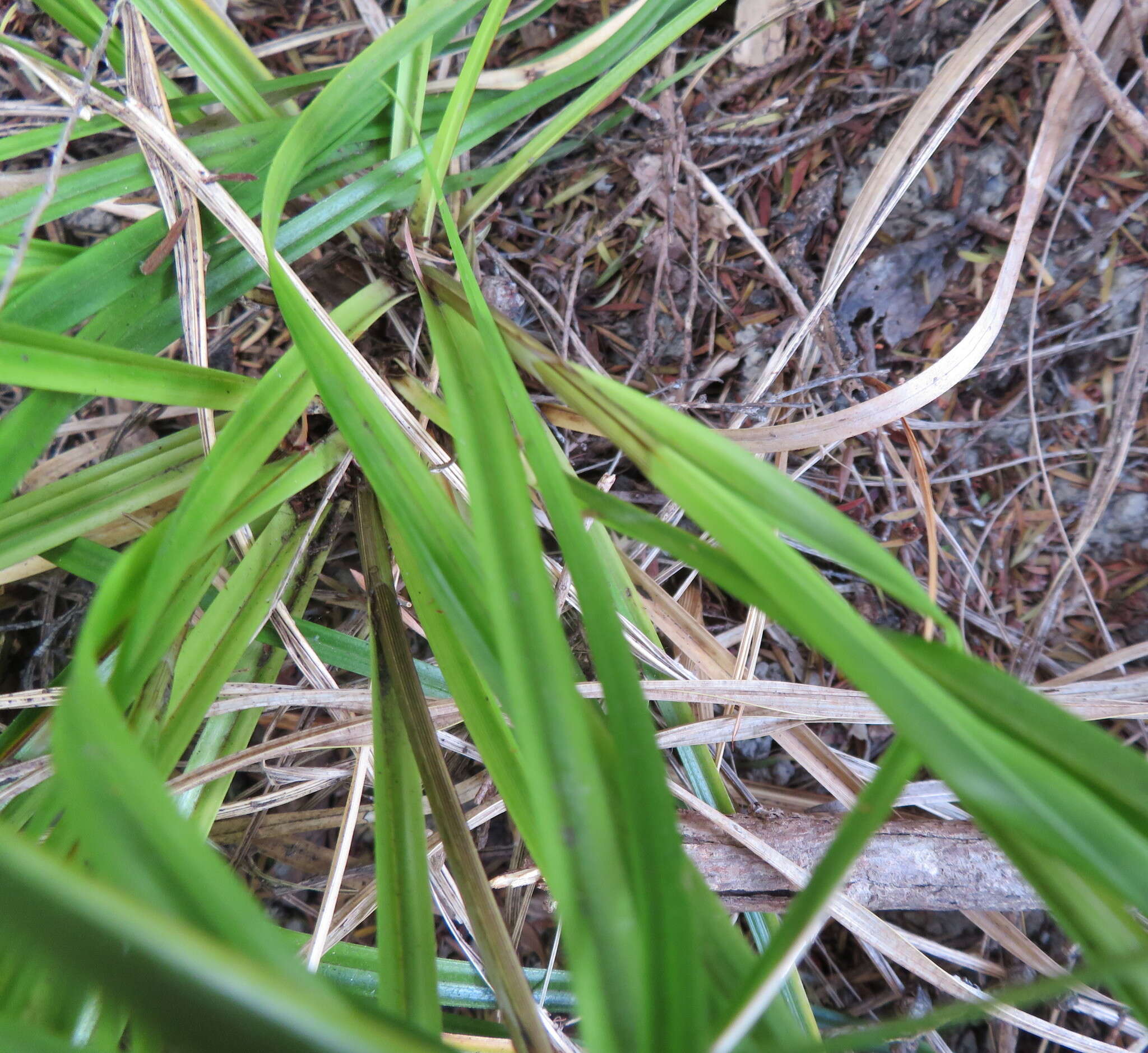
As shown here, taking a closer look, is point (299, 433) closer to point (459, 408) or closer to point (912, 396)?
point (459, 408)

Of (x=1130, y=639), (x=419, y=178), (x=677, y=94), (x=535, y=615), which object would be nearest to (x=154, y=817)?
(x=535, y=615)

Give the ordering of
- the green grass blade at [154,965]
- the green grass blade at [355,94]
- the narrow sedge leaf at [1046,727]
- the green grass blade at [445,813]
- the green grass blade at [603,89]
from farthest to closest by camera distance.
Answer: the green grass blade at [603,89] < the green grass blade at [355,94] < the green grass blade at [445,813] < the narrow sedge leaf at [1046,727] < the green grass blade at [154,965]

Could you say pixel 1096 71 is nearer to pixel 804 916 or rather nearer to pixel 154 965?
pixel 804 916

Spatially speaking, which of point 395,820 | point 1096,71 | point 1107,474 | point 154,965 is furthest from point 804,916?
point 1096,71

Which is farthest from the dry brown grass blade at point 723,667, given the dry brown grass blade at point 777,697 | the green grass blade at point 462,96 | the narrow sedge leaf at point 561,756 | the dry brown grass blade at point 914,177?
the green grass blade at point 462,96

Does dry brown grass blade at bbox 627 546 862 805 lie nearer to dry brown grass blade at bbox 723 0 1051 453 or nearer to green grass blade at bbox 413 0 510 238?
dry brown grass blade at bbox 723 0 1051 453

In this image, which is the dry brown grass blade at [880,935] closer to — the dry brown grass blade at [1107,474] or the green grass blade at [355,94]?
the dry brown grass blade at [1107,474]

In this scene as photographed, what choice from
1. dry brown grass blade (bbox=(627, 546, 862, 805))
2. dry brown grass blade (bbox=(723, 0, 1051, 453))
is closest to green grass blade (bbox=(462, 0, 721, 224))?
dry brown grass blade (bbox=(723, 0, 1051, 453))

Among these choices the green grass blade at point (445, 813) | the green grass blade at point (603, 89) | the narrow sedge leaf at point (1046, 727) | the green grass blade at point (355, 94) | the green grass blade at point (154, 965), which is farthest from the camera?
the green grass blade at point (603, 89)
